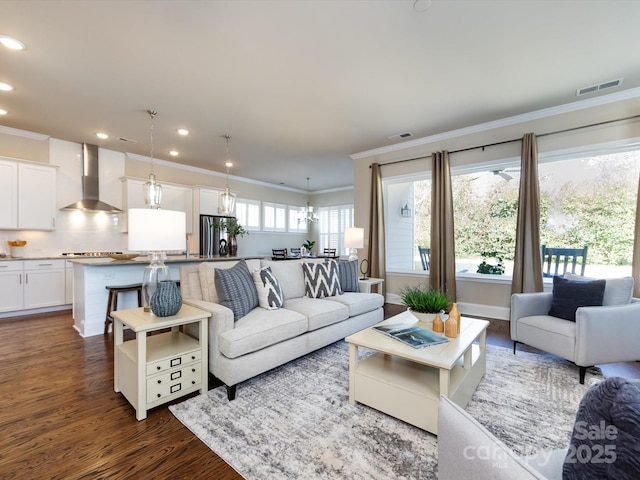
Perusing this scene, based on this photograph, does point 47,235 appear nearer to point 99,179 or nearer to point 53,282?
point 53,282

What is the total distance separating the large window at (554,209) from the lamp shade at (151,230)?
4.21 meters

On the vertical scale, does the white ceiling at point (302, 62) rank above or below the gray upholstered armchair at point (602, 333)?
above

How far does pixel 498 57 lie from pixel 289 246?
749 cm

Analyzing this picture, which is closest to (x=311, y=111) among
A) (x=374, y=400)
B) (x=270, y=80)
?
(x=270, y=80)

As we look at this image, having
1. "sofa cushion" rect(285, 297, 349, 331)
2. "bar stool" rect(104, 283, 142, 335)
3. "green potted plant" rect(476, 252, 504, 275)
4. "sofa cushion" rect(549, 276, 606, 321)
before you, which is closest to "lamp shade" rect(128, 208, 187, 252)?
"sofa cushion" rect(285, 297, 349, 331)

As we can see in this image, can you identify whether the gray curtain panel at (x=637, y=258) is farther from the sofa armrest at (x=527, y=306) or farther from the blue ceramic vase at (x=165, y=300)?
the blue ceramic vase at (x=165, y=300)

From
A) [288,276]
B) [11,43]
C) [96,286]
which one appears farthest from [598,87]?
[96,286]

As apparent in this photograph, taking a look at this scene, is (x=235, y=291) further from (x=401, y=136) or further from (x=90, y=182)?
(x=90, y=182)

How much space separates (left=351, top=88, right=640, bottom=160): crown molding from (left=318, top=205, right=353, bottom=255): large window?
3.62m

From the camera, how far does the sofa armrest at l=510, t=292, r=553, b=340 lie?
2.90 m

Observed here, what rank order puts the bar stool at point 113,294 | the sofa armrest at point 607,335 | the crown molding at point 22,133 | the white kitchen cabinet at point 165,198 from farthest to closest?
the white kitchen cabinet at point 165,198 < the crown molding at point 22,133 < the bar stool at point 113,294 < the sofa armrest at point 607,335

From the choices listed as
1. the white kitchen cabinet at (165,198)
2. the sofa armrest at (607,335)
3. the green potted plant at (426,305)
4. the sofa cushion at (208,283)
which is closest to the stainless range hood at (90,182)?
the white kitchen cabinet at (165,198)

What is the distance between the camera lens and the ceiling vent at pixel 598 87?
3201mm

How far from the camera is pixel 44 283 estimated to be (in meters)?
4.66
